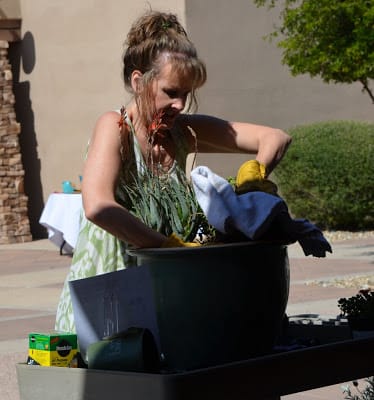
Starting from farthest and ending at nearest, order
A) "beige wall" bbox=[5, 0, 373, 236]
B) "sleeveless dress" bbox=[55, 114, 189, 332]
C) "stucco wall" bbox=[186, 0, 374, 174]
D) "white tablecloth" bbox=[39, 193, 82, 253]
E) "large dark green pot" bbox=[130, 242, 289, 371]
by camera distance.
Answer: "beige wall" bbox=[5, 0, 373, 236], "stucco wall" bbox=[186, 0, 374, 174], "white tablecloth" bbox=[39, 193, 82, 253], "sleeveless dress" bbox=[55, 114, 189, 332], "large dark green pot" bbox=[130, 242, 289, 371]

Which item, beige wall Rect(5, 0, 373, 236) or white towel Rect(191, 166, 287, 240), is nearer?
white towel Rect(191, 166, 287, 240)

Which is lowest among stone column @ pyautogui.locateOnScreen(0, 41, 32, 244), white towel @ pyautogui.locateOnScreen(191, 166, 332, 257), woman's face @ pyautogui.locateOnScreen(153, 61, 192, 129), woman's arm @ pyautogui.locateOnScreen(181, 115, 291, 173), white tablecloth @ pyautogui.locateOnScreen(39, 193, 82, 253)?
white towel @ pyautogui.locateOnScreen(191, 166, 332, 257)

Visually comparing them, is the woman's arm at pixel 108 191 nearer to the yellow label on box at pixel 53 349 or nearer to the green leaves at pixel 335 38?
the yellow label on box at pixel 53 349

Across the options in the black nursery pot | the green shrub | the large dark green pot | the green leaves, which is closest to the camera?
the large dark green pot

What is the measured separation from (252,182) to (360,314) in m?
0.46

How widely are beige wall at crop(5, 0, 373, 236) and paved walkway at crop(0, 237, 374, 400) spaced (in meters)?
2.69

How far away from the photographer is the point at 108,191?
109 inches

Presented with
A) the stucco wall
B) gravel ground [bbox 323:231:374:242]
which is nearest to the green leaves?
gravel ground [bbox 323:231:374:242]

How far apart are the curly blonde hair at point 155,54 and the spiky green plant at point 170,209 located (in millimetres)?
265

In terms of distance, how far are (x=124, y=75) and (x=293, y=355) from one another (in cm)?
104

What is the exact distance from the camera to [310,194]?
1499 centimetres

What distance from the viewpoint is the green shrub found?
14.6 metres

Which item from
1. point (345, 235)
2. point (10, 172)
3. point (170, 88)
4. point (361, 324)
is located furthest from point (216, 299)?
point (10, 172)

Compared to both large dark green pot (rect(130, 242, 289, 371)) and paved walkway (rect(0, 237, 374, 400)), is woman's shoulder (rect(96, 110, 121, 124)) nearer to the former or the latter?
large dark green pot (rect(130, 242, 289, 371))
